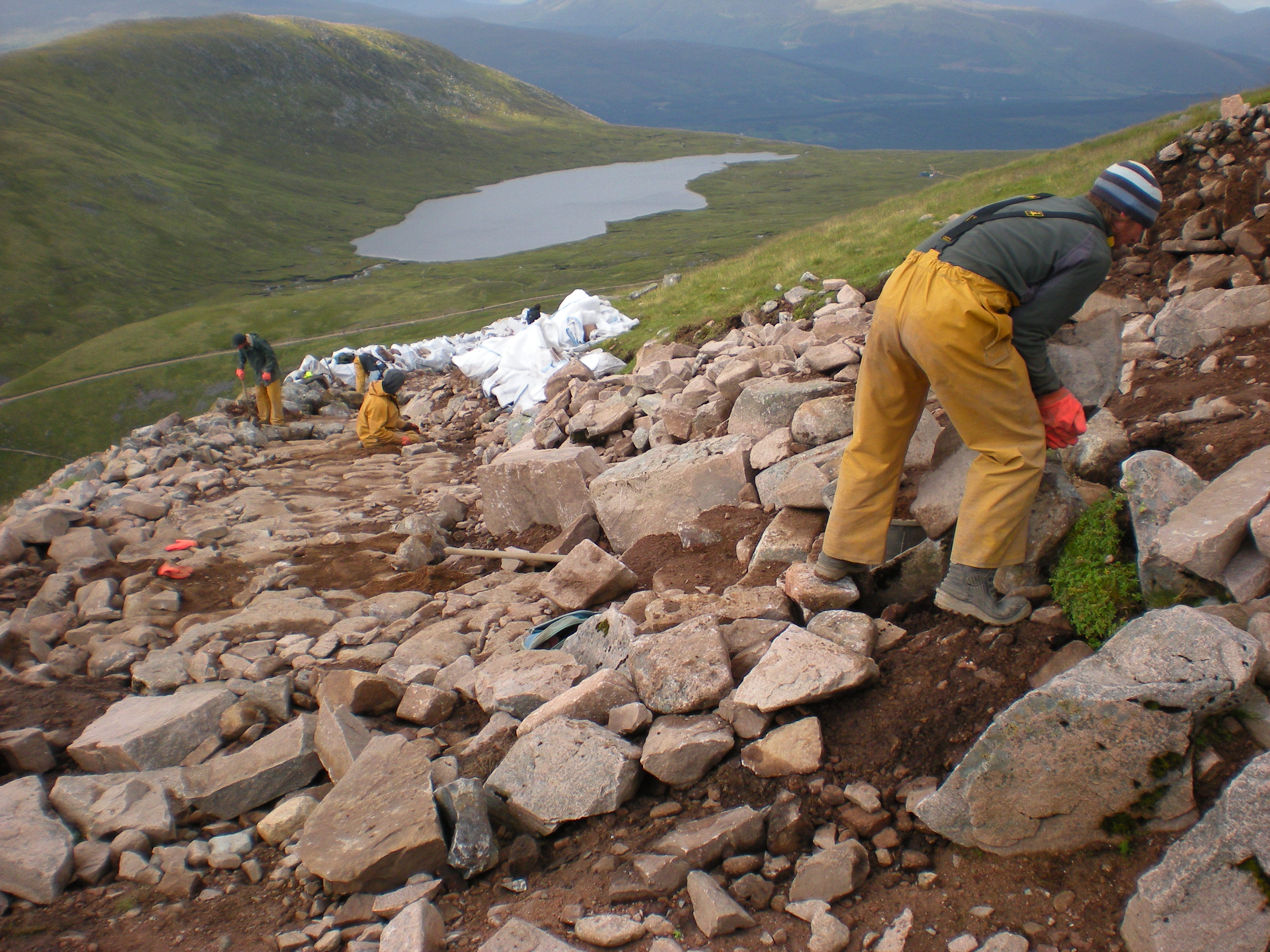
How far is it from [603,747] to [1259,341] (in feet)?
17.1

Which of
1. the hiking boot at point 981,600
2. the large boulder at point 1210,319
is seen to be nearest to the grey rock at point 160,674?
the hiking boot at point 981,600

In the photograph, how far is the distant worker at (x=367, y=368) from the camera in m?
18.5

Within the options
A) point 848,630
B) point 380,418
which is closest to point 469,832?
point 848,630

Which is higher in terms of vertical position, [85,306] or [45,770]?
[45,770]

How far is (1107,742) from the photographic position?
265 cm

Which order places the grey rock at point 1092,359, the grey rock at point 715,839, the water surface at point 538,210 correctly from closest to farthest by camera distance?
the grey rock at point 715,839 → the grey rock at point 1092,359 → the water surface at point 538,210

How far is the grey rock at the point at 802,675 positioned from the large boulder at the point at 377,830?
5.05 ft

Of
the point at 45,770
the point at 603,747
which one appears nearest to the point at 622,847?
the point at 603,747

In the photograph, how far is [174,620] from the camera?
23.5 feet

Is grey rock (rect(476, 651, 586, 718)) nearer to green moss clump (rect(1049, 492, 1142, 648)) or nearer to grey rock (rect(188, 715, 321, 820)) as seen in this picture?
grey rock (rect(188, 715, 321, 820))

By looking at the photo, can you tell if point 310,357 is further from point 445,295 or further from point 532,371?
point 445,295

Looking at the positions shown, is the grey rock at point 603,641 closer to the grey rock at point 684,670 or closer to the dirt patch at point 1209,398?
the grey rock at point 684,670

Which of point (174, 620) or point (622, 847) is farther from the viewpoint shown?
point (174, 620)

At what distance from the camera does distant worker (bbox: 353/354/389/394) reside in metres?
18.5
